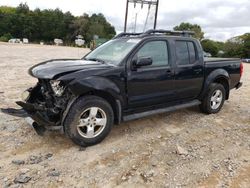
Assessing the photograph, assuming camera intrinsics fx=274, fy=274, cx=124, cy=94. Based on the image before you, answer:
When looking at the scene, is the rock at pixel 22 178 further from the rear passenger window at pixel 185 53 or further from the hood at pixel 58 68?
the rear passenger window at pixel 185 53

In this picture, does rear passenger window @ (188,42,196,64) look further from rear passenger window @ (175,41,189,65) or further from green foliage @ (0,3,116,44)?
green foliage @ (0,3,116,44)

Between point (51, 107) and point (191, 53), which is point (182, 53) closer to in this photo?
point (191, 53)

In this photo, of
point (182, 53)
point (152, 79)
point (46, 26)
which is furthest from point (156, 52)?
point (46, 26)

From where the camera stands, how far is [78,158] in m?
4.00

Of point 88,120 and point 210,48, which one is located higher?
point 210,48

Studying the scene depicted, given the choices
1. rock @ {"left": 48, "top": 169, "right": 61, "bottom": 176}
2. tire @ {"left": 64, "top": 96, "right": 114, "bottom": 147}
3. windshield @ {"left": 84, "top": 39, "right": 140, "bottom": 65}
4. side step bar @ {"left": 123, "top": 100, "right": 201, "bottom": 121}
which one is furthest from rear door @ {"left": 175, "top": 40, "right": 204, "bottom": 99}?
rock @ {"left": 48, "top": 169, "right": 61, "bottom": 176}

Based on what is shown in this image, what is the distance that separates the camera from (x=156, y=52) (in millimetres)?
5090

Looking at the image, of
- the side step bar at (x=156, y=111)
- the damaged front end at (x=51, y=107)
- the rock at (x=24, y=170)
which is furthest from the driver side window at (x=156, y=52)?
the rock at (x=24, y=170)

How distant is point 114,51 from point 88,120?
1491mm

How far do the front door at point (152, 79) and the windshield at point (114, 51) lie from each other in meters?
0.20

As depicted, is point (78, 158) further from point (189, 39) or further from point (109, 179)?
point (189, 39)

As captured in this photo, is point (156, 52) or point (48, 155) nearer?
point (48, 155)

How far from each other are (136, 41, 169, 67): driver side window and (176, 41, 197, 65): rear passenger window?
0.35 m

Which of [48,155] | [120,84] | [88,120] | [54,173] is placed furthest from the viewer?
[120,84]
